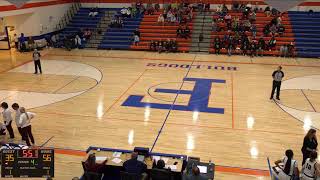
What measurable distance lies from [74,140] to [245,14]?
20.2 metres

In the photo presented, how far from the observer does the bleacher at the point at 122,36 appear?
26.6m

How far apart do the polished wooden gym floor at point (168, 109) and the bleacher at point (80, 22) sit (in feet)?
20.6

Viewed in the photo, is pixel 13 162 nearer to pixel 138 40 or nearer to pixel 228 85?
pixel 228 85

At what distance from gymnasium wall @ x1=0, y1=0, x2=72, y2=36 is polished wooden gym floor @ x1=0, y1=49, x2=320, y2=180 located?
12.2ft

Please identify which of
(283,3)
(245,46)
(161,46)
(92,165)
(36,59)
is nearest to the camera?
(283,3)

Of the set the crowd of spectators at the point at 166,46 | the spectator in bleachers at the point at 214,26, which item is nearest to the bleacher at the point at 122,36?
the crowd of spectators at the point at 166,46

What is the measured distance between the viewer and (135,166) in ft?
24.7

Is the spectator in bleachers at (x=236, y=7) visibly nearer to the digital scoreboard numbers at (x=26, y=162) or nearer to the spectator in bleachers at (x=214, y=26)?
the spectator in bleachers at (x=214, y=26)

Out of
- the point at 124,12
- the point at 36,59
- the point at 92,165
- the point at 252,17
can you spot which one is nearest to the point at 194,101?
the point at 92,165

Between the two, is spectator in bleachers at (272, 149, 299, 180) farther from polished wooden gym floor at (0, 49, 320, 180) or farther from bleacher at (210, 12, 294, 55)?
bleacher at (210, 12, 294, 55)

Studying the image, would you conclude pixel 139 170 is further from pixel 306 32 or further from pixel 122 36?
pixel 306 32

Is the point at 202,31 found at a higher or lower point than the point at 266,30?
lower

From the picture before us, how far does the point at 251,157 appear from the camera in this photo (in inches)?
396

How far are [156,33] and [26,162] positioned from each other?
2075 cm
